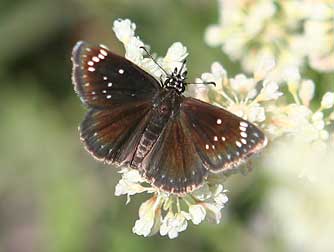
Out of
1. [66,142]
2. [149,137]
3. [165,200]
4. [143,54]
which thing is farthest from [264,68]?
[66,142]

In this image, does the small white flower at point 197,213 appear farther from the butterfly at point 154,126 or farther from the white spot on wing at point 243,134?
the white spot on wing at point 243,134

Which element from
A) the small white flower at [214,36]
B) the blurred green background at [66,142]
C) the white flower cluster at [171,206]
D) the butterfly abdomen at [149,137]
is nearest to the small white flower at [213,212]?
the white flower cluster at [171,206]

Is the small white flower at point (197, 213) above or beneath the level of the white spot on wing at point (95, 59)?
beneath

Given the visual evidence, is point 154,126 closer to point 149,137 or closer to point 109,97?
point 149,137

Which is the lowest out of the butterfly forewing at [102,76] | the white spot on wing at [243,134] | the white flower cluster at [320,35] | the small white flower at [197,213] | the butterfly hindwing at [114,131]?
the small white flower at [197,213]

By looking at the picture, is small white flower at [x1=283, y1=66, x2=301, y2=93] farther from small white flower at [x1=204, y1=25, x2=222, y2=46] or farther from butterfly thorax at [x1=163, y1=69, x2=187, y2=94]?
small white flower at [x1=204, y1=25, x2=222, y2=46]

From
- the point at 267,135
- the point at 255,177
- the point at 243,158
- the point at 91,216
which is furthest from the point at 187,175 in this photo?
the point at 91,216
